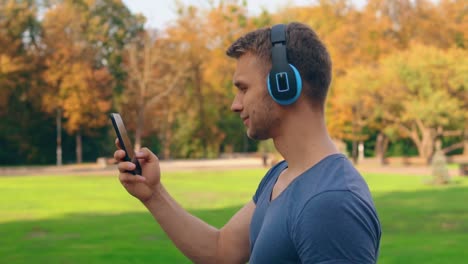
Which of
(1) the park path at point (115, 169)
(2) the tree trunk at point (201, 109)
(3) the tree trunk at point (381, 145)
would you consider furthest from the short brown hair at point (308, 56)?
(2) the tree trunk at point (201, 109)

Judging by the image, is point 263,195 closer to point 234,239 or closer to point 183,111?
point 234,239

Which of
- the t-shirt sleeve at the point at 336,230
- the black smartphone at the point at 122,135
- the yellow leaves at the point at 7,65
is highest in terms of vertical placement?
the yellow leaves at the point at 7,65

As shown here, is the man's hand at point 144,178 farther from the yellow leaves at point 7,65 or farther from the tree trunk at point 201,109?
the tree trunk at point 201,109

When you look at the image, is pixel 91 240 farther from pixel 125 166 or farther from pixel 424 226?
pixel 125 166

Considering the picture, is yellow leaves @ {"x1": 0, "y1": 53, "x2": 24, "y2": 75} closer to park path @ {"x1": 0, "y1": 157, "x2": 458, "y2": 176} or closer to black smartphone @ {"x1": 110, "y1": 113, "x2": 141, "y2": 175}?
park path @ {"x1": 0, "y1": 157, "x2": 458, "y2": 176}

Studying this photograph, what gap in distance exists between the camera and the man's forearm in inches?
108

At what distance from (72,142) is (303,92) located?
173ft

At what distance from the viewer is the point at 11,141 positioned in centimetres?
5003

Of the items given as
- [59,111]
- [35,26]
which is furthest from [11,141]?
[35,26]

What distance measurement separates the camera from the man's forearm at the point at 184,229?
2.73m

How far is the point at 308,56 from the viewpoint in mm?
2150

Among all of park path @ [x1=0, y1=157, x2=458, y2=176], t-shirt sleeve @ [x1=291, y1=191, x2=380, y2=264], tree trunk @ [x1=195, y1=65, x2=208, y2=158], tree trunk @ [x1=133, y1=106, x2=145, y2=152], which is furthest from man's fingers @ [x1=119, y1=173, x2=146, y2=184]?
tree trunk @ [x1=195, y1=65, x2=208, y2=158]

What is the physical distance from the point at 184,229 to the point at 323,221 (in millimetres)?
998

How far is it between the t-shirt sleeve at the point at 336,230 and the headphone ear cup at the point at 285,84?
1.21 feet
